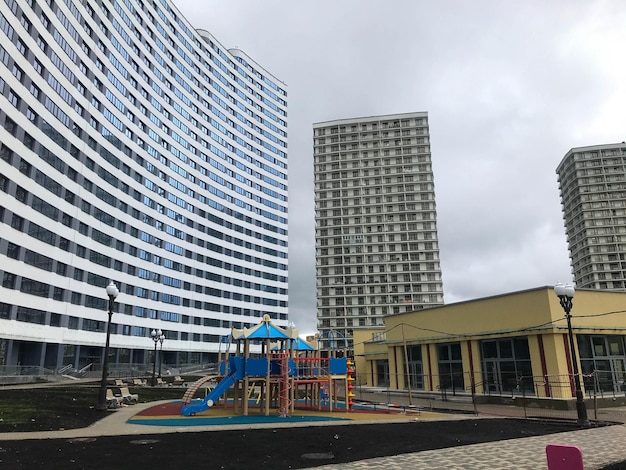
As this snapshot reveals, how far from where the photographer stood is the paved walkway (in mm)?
10578

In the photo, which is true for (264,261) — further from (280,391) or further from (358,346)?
(280,391)

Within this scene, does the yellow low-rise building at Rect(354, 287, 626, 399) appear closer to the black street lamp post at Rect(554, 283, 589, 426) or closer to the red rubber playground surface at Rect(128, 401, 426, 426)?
the red rubber playground surface at Rect(128, 401, 426, 426)

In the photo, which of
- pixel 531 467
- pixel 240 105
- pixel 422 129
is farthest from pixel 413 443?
pixel 422 129

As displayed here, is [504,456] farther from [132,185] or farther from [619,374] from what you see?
[132,185]

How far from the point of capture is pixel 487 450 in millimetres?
12602

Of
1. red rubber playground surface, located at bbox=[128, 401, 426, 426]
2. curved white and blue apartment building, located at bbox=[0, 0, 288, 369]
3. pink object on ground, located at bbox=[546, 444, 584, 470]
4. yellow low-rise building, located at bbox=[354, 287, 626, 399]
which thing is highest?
curved white and blue apartment building, located at bbox=[0, 0, 288, 369]

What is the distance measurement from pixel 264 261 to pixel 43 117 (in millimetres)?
62217

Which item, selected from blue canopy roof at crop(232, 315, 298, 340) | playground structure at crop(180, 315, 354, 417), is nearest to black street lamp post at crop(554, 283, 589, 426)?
playground structure at crop(180, 315, 354, 417)

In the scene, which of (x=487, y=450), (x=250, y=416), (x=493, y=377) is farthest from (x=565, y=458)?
(x=493, y=377)

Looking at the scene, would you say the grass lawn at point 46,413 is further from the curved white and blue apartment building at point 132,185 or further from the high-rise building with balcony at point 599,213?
the high-rise building with balcony at point 599,213

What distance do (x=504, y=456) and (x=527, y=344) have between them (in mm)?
18224

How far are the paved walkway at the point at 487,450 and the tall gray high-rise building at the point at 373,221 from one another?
9318 cm

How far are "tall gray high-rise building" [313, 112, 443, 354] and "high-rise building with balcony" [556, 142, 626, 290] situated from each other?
143ft

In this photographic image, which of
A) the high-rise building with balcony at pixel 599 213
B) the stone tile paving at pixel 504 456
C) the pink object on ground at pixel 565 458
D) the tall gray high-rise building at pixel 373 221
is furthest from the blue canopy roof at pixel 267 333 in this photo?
the high-rise building with balcony at pixel 599 213
